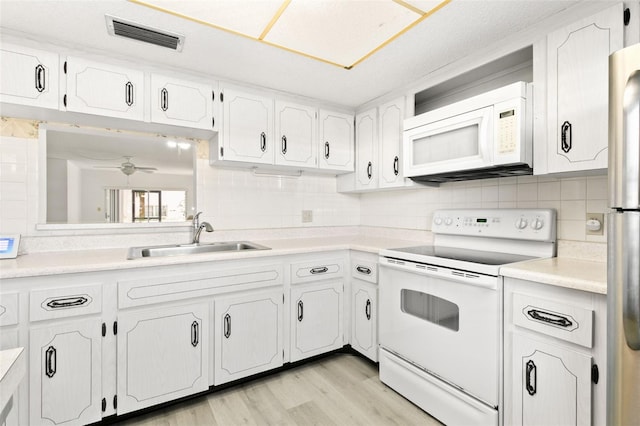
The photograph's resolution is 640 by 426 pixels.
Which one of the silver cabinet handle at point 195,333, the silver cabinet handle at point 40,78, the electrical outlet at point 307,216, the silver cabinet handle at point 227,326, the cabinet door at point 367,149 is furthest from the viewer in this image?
the electrical outlet at point 307,216

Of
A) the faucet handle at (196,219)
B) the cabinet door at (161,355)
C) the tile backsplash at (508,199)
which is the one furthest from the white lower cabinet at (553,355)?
the faucet handle at (196,219)

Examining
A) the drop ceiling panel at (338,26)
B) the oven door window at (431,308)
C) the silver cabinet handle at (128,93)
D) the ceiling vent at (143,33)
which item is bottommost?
the oven door window at (431,308)

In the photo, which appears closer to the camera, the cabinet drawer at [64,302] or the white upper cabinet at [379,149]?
the cabinet drawer at [64,302]

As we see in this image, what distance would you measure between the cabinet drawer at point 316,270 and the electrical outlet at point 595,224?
1.50 m

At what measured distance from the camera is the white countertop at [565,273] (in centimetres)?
118

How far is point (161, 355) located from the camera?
1739mm

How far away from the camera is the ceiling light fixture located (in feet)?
4.54

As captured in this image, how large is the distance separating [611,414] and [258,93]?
2482 mm

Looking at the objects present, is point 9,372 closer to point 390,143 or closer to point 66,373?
point 66,373

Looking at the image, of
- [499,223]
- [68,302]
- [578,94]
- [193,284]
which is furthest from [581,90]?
[68,302]

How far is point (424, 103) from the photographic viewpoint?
257cm

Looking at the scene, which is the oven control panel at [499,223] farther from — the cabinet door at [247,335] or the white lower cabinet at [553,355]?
the cabinet door at [247,335]

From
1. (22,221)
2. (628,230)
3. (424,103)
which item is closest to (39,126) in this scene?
(22,221)

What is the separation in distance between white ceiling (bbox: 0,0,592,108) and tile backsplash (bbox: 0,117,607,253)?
0.64 m
